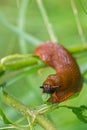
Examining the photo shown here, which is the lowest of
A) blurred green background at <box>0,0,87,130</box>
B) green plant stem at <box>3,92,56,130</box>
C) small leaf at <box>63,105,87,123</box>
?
small leaf at <box>63,105,87,123</box>

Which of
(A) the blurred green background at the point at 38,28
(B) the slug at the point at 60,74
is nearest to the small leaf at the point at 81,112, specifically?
(B) the slug at the point at 60,74

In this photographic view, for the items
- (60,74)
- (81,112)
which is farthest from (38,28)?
(81,112)

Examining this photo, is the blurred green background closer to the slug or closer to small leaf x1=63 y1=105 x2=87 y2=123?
the slug

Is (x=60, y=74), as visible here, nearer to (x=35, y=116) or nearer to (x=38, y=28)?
(x=35, y=116)

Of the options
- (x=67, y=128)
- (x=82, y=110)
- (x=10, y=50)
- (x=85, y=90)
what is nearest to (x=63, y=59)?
(x=85, y=90)

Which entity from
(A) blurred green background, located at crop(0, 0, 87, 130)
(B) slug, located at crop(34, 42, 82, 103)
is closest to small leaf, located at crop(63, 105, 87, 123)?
(B) slug, located at crop(34, 42, 82, 103)

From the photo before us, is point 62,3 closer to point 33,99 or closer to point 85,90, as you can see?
point 85,90

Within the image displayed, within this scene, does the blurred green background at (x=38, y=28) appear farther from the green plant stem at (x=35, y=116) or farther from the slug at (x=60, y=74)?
the green plant stem at (x=35, y=116)

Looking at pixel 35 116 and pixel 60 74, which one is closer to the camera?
pixel 35 116
